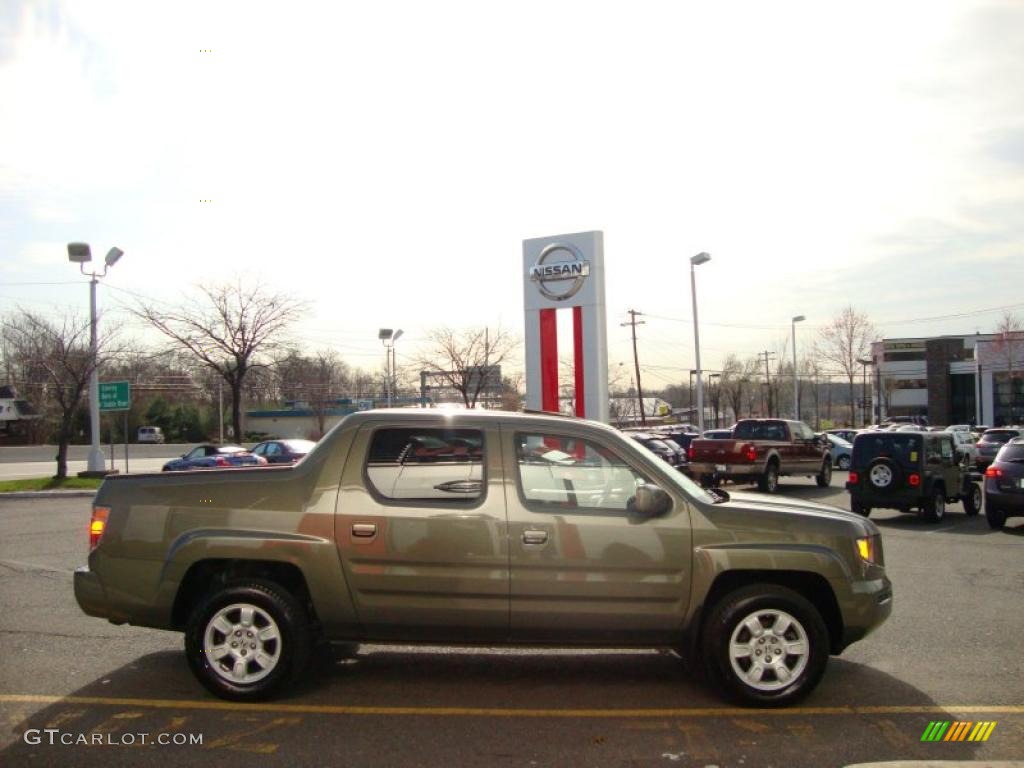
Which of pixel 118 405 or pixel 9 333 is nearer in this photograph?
pixel 118 405

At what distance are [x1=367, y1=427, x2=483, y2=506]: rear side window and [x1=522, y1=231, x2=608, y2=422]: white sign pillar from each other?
15883mm

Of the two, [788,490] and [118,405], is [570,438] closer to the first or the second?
[788,490]

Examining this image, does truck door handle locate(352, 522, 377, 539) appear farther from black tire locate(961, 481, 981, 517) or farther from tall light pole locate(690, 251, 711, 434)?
tall light pole locate(690, 251, 711, 434)

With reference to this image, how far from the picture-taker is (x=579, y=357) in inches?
853

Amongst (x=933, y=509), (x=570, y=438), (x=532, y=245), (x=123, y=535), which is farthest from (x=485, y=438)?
(x=532, y=245)

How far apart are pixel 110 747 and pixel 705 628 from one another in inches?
135

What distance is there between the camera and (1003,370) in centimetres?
6353

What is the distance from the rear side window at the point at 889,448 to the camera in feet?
49.4

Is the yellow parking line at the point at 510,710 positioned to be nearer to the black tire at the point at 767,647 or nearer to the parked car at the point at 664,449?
the black tire at the point at 767,647

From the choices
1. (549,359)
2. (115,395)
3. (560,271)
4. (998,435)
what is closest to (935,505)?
(549,359)

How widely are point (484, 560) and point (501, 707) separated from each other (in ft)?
3.04

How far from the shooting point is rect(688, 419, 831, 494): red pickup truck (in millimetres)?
20625

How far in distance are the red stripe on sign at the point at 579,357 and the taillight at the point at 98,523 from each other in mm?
16363

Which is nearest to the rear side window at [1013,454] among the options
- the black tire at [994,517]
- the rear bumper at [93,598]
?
the black tire at [994,517]
